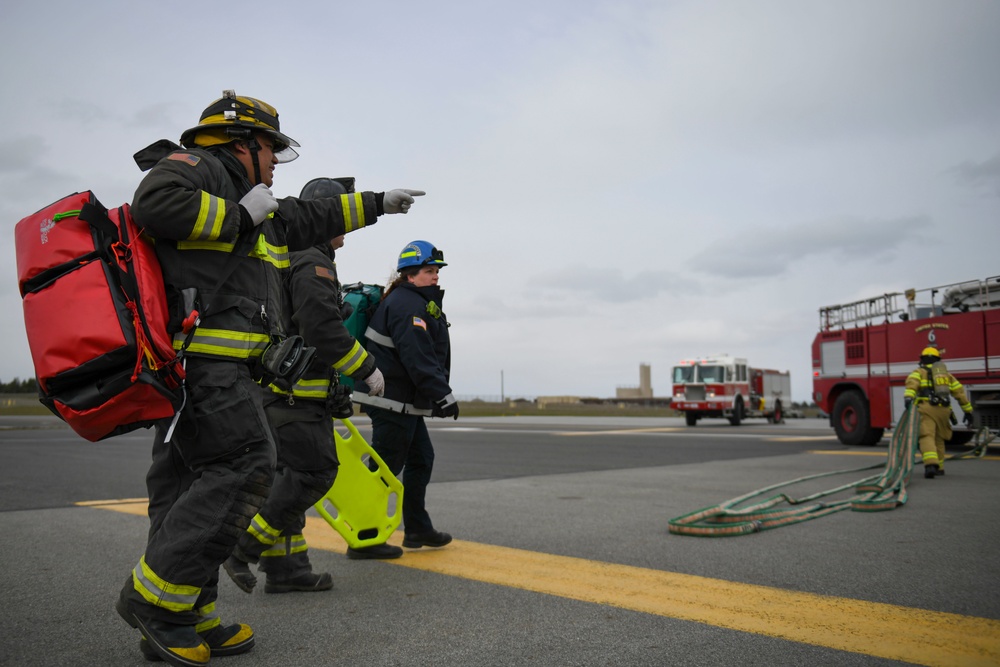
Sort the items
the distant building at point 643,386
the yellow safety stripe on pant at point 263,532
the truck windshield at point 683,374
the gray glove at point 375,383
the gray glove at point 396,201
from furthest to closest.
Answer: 1. the distant building at point 643,386
2. the truck windshield at point 683,374
3. the yellow safety stripe on pant at point 263,532
4. the gray glove at point 375,383
5. the gray glove at point 396,201

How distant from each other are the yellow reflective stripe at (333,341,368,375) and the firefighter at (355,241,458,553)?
102 centimetres

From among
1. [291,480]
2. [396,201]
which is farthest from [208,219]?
[291,480]

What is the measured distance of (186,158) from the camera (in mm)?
2859

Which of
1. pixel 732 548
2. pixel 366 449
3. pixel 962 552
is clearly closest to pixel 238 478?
pixel 366 449

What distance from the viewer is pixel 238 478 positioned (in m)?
2.75

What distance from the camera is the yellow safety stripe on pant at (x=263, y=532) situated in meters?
3.75

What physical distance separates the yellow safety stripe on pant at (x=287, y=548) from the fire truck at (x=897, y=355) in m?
13.1

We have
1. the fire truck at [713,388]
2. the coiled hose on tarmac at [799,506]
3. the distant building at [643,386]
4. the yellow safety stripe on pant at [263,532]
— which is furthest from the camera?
the distant building at [643,386]

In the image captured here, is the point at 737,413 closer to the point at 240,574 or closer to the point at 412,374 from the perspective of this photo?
the point at 412,374

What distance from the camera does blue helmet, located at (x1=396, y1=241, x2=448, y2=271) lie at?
195 inches

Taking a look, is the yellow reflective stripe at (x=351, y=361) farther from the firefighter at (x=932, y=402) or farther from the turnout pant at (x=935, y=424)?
the turnout pant at (x=935, y=424)

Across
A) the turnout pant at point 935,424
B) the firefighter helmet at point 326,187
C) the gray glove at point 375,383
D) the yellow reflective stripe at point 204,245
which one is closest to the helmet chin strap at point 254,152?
the yellow reflective stripe at point 204,245

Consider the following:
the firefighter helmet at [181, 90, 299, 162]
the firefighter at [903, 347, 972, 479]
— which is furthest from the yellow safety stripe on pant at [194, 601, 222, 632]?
the firefighter at [903, 347, 972, 479]

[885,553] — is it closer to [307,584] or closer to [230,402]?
[307,584]
